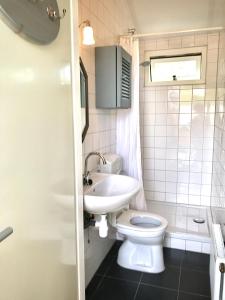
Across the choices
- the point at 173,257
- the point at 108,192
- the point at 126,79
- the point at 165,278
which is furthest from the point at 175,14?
the point at 165,278

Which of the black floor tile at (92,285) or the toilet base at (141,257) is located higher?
the toilet base at (141,257)

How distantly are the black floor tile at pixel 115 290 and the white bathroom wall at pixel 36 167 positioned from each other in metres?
0.75

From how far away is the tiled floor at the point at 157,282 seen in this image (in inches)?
75.6

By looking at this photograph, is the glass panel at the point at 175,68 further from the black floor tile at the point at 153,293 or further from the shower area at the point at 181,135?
the black floor tile at the point at 153,293

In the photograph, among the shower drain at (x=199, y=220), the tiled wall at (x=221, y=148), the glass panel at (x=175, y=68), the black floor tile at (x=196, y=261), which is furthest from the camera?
the glass panel at (x=175, y=68)

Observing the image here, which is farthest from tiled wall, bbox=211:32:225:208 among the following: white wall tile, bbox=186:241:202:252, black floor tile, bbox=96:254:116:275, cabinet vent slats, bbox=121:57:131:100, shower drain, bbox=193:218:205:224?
black floor tile, bbox=96:254:116:275

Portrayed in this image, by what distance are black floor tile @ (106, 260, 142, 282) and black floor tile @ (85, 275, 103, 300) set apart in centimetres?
9

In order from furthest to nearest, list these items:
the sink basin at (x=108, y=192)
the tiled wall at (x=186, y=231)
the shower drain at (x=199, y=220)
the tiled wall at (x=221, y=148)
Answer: the shower drain at (x=199, y=220)
the tiled wall at (x=186, y=231)
the tiled wall at (x=221, y=148)
the sink basin at (x=108, y=192)

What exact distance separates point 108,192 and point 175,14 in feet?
6.75

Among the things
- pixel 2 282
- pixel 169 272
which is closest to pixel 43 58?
pixel 2 282

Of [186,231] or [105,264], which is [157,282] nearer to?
[105,264]

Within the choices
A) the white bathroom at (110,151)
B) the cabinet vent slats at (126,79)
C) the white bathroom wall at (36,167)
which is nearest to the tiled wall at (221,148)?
Result: the white bathroom at (110,151)

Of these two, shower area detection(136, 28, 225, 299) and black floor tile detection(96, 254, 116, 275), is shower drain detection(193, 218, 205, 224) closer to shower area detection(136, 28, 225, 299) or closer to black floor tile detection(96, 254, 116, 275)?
shower area detection(136, 28, 225, 299)

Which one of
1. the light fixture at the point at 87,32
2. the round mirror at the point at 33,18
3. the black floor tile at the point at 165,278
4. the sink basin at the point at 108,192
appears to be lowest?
the black floor tile at the point at 165,278
